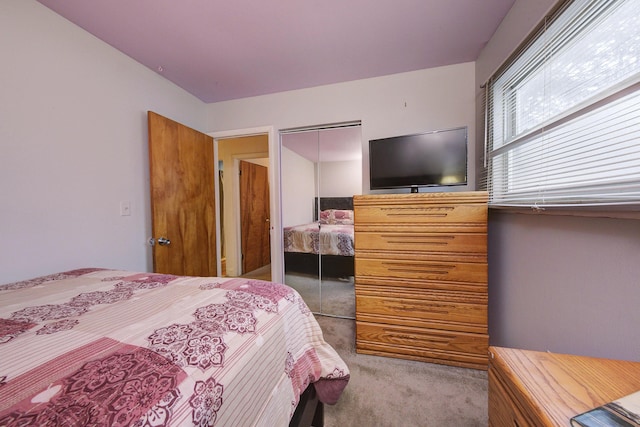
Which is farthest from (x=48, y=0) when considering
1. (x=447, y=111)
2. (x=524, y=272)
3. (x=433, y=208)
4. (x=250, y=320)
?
(x=524, y=272)

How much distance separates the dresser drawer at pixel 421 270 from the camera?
1520 millimetres

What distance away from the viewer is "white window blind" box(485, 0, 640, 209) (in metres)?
0.76

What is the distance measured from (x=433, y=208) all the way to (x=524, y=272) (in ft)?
2.02

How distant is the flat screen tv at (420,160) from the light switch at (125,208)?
2.11m

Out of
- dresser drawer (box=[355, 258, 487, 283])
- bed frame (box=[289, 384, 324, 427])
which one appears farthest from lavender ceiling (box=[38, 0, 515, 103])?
bed frame (box=[289, 384, 324, 427])

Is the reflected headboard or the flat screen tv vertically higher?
the flat screen tv

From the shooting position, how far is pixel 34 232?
1.36m

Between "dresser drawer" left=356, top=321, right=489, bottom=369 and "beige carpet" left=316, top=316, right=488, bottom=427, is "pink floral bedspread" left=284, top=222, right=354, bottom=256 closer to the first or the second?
"dresser drawer" left=356, top=321, right=489, bottom=369

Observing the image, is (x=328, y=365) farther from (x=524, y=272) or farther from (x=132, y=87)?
(x=132, y=87)

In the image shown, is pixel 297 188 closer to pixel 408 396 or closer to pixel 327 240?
pixel 327 240

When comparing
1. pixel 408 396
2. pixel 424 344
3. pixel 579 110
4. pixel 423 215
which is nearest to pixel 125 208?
pixel 423 215

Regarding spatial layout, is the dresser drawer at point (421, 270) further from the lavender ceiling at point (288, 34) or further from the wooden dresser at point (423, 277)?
the lavender ceiling at point (288, 34)

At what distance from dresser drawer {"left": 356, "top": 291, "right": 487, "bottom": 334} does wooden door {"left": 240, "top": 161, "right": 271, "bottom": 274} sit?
259 centimetres

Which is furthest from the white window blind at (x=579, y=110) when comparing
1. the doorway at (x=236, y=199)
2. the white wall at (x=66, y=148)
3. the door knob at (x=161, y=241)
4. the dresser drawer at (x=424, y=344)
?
the doorway at (x=236, y=199)
